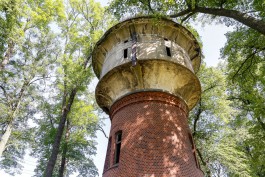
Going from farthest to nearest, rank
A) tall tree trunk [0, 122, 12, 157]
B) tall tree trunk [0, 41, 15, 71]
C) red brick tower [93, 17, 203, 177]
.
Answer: tall tree trunk [0, 41, 15, 71] → tall tree trunk [0, 122, 12, 157] → red brick tower [93, 17, 203, 177]

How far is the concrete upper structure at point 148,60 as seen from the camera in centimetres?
885

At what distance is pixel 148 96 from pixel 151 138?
5.31ft

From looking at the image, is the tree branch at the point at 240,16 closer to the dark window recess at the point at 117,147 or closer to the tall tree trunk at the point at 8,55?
the dark window recess at the point at 117,147

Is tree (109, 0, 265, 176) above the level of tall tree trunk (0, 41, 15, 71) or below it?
below

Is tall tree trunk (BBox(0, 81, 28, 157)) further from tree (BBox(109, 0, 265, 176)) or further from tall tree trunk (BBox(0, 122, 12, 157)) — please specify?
tree (BBox(109, 0, 265, 176))

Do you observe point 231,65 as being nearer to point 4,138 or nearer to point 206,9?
point 206,9

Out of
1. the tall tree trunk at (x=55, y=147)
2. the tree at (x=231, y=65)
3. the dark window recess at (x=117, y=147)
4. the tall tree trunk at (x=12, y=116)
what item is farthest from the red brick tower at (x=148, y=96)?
the tall tree trunk at (x=12, y=116)

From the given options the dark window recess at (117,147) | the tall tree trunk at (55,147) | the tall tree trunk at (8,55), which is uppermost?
the tall tree trunk at (8,55)

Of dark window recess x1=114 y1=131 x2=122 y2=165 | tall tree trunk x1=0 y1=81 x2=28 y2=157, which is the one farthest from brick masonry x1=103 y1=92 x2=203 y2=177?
tall tree trunk x1=0 y1=81 x2=28 y2=157

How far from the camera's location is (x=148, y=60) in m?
8.71

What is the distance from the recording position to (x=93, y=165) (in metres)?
19.6

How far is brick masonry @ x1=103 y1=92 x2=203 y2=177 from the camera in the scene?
7.32m

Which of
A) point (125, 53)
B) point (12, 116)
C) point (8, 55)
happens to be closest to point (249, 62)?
point (125, 53)

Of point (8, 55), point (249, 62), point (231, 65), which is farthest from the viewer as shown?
point (8, 55)
